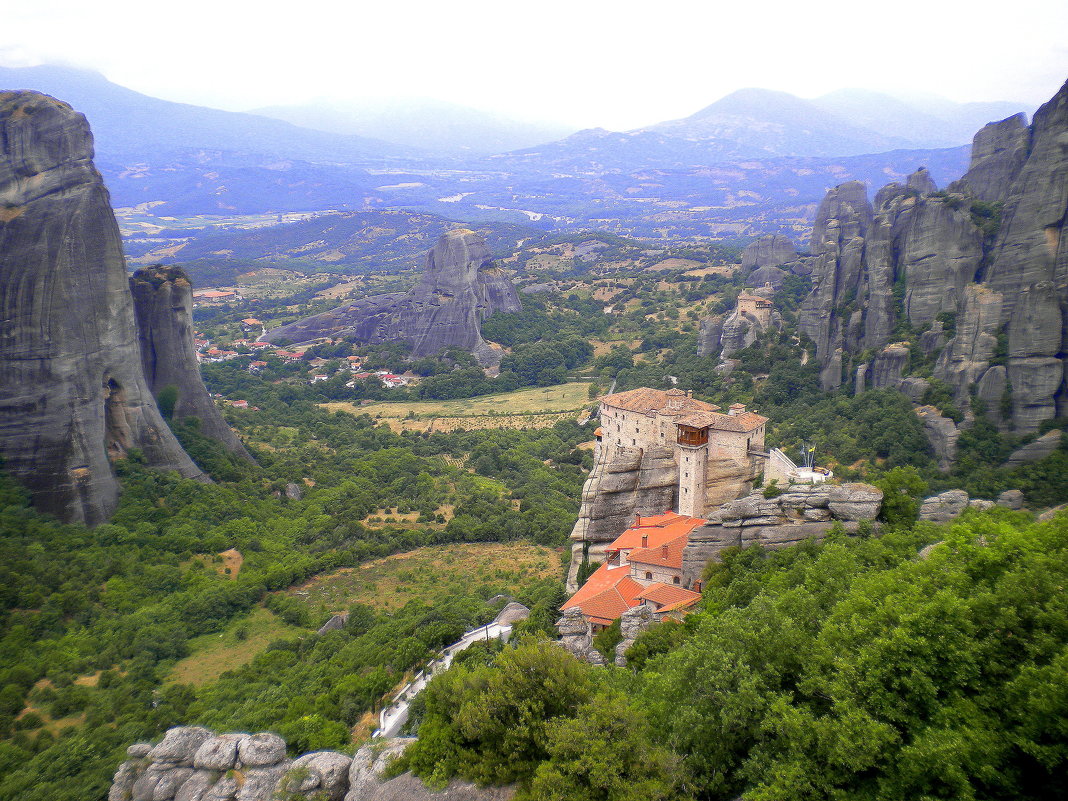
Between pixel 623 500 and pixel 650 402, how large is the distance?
4985mm

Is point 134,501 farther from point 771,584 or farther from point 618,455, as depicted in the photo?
point 771,584

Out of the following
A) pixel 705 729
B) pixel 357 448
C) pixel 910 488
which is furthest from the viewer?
pixel 357 448

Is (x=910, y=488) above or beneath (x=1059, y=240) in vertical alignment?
beneath

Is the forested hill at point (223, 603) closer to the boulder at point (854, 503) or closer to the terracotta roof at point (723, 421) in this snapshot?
the terracotta roof at point (723, 421)

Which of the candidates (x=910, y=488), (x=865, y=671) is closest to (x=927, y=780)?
(x=865, y=671)

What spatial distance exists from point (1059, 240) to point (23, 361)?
165 ft

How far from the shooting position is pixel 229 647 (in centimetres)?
2819

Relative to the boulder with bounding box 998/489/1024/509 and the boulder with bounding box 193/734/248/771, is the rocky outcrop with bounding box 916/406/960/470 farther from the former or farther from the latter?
the boulder with bounding box 193/734/248/771

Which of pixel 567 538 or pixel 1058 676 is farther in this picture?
pixel 567 538

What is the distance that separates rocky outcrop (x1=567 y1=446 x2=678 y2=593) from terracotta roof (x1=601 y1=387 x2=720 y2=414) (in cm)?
197

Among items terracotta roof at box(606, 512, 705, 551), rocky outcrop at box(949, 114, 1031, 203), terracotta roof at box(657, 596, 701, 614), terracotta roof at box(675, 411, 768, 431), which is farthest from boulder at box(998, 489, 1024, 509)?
rocky outcrop at box(949, 114, 1031, 203)

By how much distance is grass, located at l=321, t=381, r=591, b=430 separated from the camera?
6743 centimetres

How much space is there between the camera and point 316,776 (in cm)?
1489

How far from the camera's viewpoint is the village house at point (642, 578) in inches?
979
